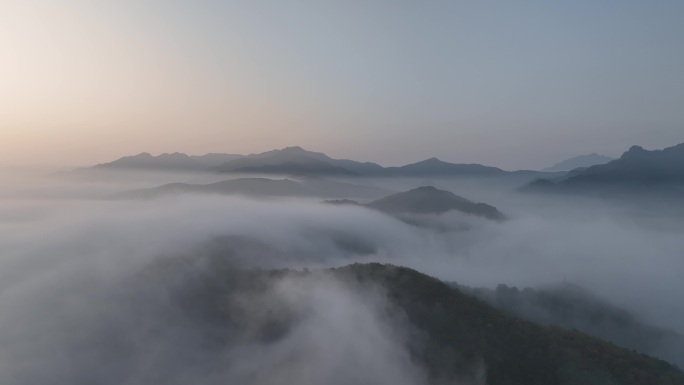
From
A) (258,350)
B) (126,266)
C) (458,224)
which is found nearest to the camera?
(258,350)

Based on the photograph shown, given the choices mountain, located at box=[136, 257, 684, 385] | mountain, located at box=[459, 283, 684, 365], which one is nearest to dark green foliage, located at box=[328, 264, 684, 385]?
mountain, located at box=[136, 257, 684, 385]

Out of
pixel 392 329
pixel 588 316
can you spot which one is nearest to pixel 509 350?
pixel 392 329

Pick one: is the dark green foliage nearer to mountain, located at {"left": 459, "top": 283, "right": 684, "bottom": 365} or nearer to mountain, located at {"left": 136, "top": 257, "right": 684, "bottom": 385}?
mountain, located at {"left": 136, "top": 257, "right": 684, "bottom": 385}

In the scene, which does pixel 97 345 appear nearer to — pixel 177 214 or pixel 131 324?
pixel 131 324

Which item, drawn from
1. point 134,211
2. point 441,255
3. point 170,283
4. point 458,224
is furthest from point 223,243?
point 458,224

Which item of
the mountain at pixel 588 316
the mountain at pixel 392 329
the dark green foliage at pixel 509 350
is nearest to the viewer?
the dark green foliage at pixel 509 350

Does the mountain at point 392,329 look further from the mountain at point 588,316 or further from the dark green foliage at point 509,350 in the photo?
the mountain at point 588,316

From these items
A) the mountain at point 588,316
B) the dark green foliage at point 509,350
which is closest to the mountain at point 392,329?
the dark green foliage at point 509,350
